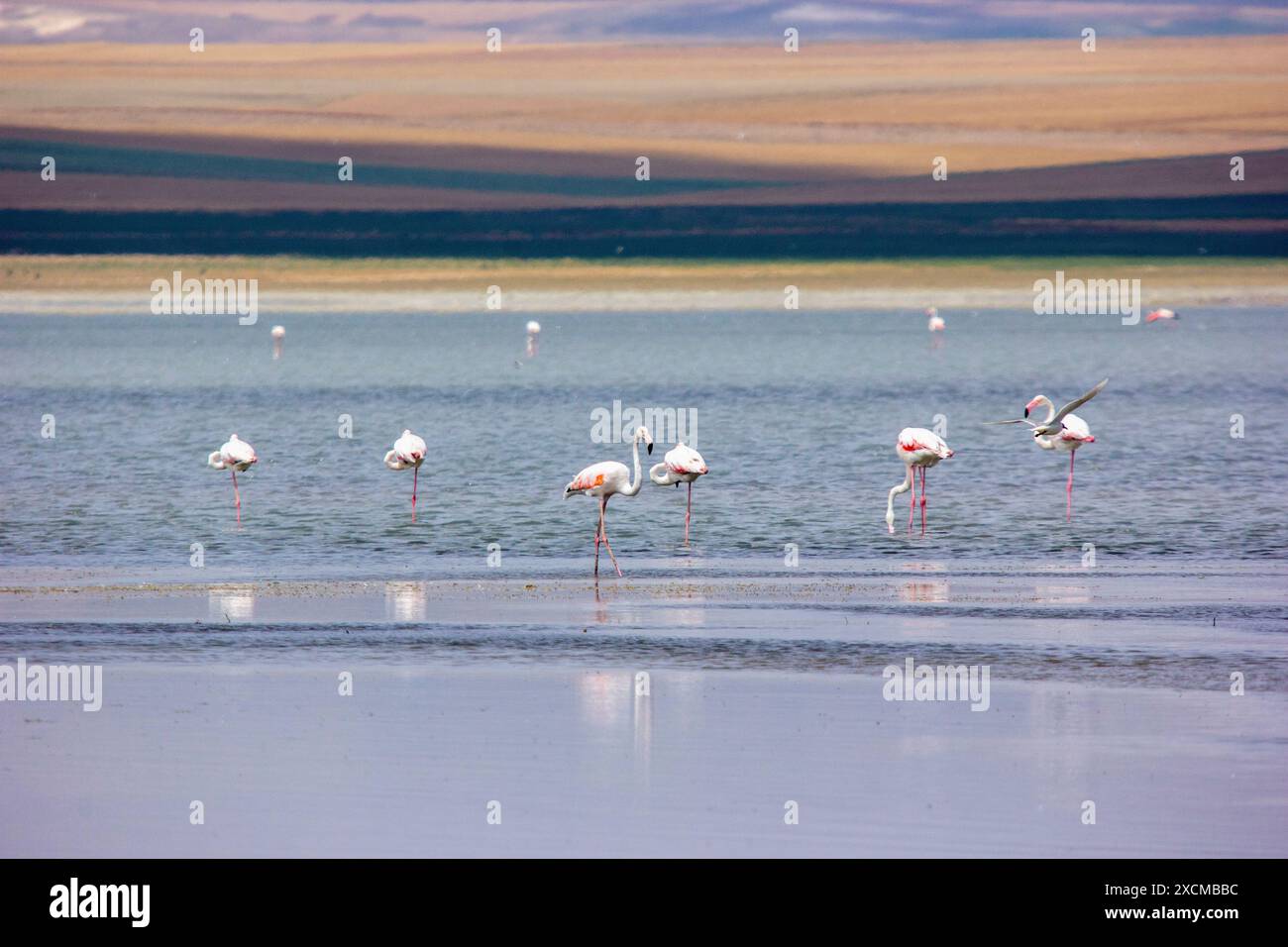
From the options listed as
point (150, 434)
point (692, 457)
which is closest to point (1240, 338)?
point (150, 434)

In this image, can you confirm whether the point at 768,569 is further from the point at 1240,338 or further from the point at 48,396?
the point at 1240,338

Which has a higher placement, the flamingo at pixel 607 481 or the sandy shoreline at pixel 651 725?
the flamingo at pixel 607 481

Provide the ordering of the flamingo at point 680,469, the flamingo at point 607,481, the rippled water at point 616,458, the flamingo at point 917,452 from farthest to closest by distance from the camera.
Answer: the flamingo at point 917,452
the flamingo at point 680,469
the rippled water at point 616,458
the flamingo at point 607,481

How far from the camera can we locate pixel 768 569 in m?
18.8

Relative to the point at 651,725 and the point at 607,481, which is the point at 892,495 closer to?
the point at 607,481

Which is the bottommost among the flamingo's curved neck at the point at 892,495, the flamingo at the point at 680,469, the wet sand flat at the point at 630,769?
the wet sand flat at the point at 630,769

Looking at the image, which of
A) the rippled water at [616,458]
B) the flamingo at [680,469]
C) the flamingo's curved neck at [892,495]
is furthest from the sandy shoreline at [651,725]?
the flamingo at [680,469]

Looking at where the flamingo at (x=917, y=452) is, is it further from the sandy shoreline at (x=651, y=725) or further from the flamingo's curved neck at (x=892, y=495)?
the sandy shoreline at (x=651, y=725)

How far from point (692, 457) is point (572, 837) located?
44.0ft

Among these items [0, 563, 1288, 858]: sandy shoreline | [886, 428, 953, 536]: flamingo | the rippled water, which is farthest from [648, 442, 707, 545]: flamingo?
[0, 563, 1288, 858]: sandy shoreline

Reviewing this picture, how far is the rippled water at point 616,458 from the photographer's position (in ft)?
68.6

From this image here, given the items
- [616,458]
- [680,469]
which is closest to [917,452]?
[680,469]

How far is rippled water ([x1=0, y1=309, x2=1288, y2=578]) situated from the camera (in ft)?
68.6

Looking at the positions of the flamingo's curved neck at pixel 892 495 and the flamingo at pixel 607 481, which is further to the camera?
the flamingo's curved neck at pixel 892 495
